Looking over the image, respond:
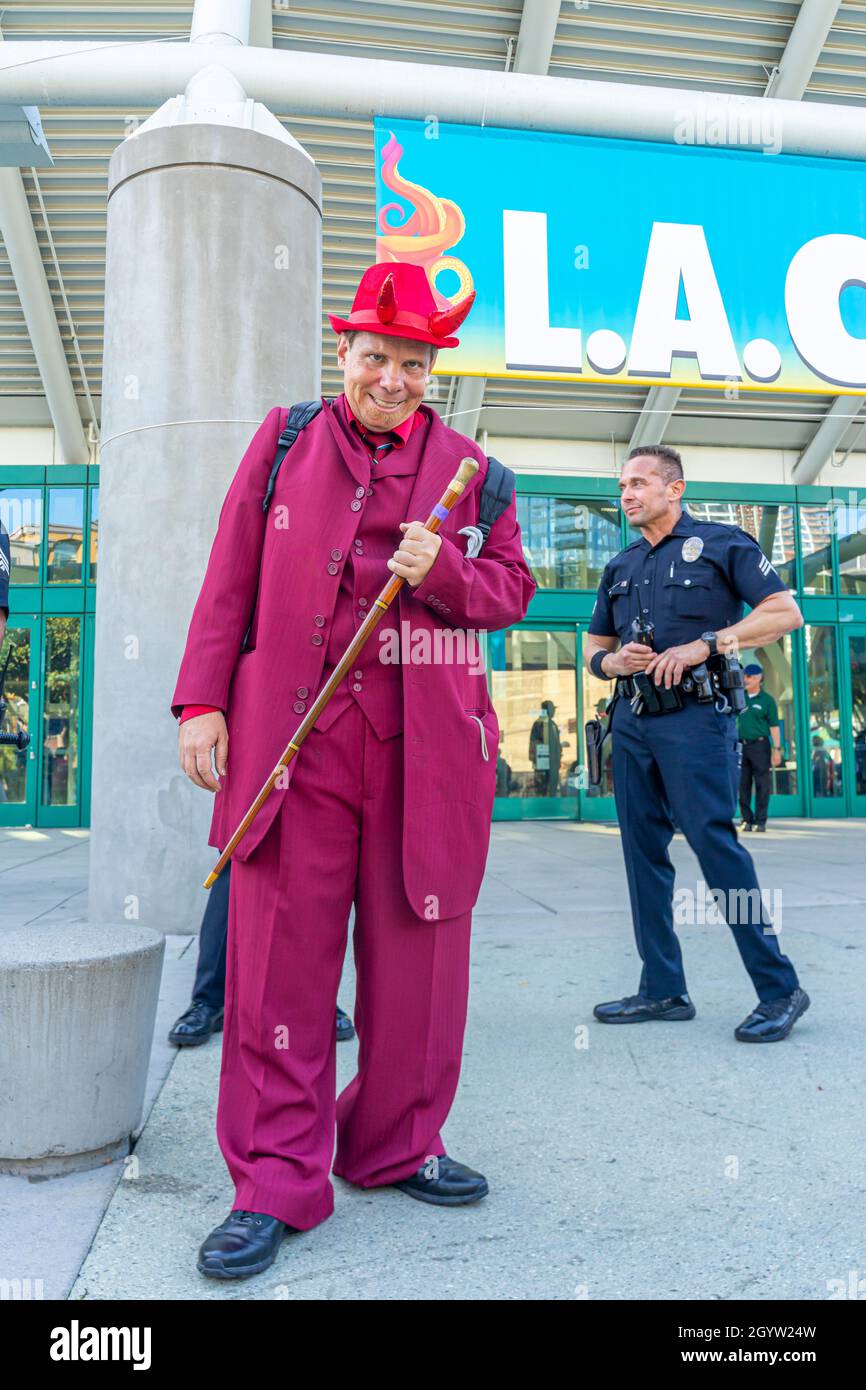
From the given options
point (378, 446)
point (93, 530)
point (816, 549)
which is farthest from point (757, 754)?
point (378, 446)

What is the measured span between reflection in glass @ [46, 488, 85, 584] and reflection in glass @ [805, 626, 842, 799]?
31.9 ft

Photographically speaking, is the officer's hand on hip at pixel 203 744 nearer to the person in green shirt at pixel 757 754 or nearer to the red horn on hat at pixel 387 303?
the red horn on hat at pixel 387 303

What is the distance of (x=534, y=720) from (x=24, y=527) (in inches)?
279

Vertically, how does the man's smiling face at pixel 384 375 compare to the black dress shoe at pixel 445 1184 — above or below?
above

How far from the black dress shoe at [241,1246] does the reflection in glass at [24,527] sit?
41.7 ft

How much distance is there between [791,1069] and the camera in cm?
311

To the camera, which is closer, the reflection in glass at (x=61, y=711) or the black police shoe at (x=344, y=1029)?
the black police shoe at (x=344, y=1029)

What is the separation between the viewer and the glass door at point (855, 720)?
14211mm

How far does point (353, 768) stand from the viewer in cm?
215

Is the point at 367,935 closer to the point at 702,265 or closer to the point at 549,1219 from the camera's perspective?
the point at 549,1219

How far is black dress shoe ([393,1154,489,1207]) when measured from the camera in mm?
2195

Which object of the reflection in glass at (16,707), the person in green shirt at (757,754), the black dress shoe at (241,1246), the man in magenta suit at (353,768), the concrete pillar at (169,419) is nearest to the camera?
the black dress shoe at (241,1246)

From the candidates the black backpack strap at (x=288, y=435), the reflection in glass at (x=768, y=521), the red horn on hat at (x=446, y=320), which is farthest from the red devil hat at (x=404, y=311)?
the reflection in glass at (x=768, y=521)

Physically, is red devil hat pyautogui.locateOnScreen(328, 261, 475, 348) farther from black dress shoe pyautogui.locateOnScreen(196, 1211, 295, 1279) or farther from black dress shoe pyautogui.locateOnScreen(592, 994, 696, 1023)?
black dress shoe pyautogui.locateOnScreen(592, 994, 696, 1023)
